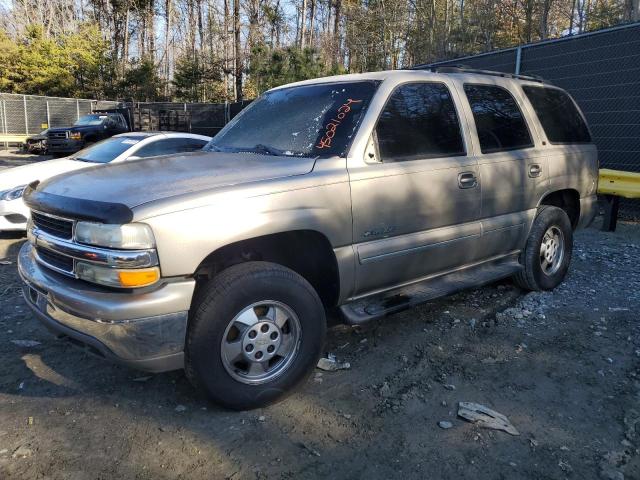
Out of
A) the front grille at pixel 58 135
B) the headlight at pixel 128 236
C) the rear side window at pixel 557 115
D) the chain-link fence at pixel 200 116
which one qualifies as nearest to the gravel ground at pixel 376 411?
the headlight at pixel 128 236

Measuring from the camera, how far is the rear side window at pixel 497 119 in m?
4.21

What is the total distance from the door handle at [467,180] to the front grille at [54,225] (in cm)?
265

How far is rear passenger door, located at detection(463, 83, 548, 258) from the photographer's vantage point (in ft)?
13.7

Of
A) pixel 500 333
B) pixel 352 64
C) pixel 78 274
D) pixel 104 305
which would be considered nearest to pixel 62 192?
pixel 78 274

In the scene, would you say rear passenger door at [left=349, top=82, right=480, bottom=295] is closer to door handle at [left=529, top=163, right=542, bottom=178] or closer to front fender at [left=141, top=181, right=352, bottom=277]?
front fender at [left=141, top=181, right=352, bottom=277]

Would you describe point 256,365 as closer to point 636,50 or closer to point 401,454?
point 401,454

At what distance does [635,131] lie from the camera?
8.52m

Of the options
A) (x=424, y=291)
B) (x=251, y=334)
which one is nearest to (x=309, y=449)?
(x=251, y=334)

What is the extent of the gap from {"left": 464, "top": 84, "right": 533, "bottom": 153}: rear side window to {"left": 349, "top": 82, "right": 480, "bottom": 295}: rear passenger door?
284 millimetres

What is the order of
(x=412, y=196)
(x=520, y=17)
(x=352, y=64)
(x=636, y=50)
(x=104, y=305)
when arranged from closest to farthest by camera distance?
(x=104, y=305), (x=412, y=196), (x=636, y=50), (x=520, y=17), (x=352, y=64)

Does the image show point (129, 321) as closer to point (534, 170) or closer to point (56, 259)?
point (56, 259)

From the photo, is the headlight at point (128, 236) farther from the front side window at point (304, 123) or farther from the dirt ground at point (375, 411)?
the front side window at point (304, 123)

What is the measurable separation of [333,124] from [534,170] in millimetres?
2066

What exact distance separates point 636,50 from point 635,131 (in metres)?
1.27
